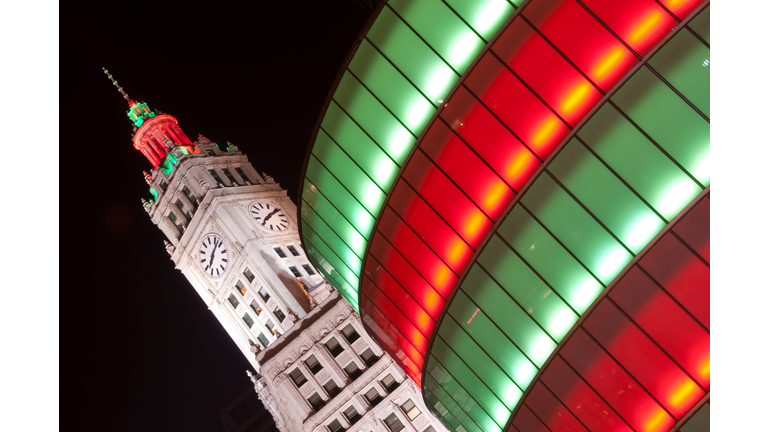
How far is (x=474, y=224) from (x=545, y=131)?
399cm

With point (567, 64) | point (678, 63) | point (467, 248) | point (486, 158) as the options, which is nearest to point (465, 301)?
point (467, 248)

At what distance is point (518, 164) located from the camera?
18.6 metres

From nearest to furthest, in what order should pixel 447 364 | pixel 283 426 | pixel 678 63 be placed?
pixel 678 63 < pixel 447 364 < pixel 283 426

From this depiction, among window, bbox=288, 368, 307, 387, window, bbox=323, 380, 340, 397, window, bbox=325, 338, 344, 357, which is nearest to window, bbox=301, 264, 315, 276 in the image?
window, bbox=325, 338, 344, 357

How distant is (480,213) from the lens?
1969cm

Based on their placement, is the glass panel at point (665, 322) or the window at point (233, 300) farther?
the window at point (233, 300)

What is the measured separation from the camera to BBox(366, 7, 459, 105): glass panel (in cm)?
1988

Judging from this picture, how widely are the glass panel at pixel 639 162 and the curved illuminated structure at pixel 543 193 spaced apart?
4 cm

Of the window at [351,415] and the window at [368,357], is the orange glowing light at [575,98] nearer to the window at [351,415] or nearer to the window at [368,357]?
the window at [351,415]

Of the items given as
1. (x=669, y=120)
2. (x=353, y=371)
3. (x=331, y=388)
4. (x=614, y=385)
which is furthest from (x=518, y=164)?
(x=331, y=388)

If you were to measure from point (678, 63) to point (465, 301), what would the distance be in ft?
33.4

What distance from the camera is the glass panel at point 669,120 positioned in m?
15.7

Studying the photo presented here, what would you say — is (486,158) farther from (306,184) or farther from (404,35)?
(306,184)

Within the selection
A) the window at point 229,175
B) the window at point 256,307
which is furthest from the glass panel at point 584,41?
the window at point 229,175
